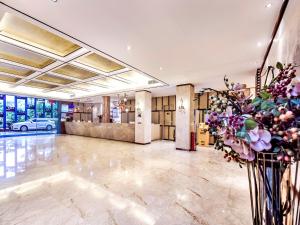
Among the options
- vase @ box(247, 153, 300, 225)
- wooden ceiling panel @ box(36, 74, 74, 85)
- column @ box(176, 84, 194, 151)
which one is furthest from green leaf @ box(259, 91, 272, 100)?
wooden ceiling panel @ box(36, 74, 74, 85)

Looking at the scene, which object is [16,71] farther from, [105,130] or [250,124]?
[250,124]

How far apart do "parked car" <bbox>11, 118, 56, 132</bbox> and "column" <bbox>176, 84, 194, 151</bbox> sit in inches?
585

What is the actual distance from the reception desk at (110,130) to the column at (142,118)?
0.62 meters

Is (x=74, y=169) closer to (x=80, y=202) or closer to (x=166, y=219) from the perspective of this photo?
(x=80, y=202)

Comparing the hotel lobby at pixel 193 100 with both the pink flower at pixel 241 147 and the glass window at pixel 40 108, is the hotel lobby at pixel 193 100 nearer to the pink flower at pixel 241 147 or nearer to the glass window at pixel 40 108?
the pink flower at pixel 241 147

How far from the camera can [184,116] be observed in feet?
25.1

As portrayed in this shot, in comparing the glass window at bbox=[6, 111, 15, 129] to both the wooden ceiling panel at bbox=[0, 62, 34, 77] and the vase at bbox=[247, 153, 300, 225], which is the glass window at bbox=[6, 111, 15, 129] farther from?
the vase at bbox=[247, 153, 300, 225]

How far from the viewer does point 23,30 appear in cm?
370

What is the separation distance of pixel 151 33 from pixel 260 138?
3024 millimetres

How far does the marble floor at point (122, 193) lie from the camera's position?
8.08 ft

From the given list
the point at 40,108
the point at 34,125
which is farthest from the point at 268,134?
the point at 40,108

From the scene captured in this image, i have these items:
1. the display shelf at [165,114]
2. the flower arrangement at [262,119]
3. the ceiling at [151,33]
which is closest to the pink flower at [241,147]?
the flower arrangement at [262,119]

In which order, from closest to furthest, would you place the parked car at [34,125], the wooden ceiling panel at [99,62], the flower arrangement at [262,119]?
the flower arrangement at [262,119] < the wooden ceiling panel at [99,62] < the parked car at [34,125]

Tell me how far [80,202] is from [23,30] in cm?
406
